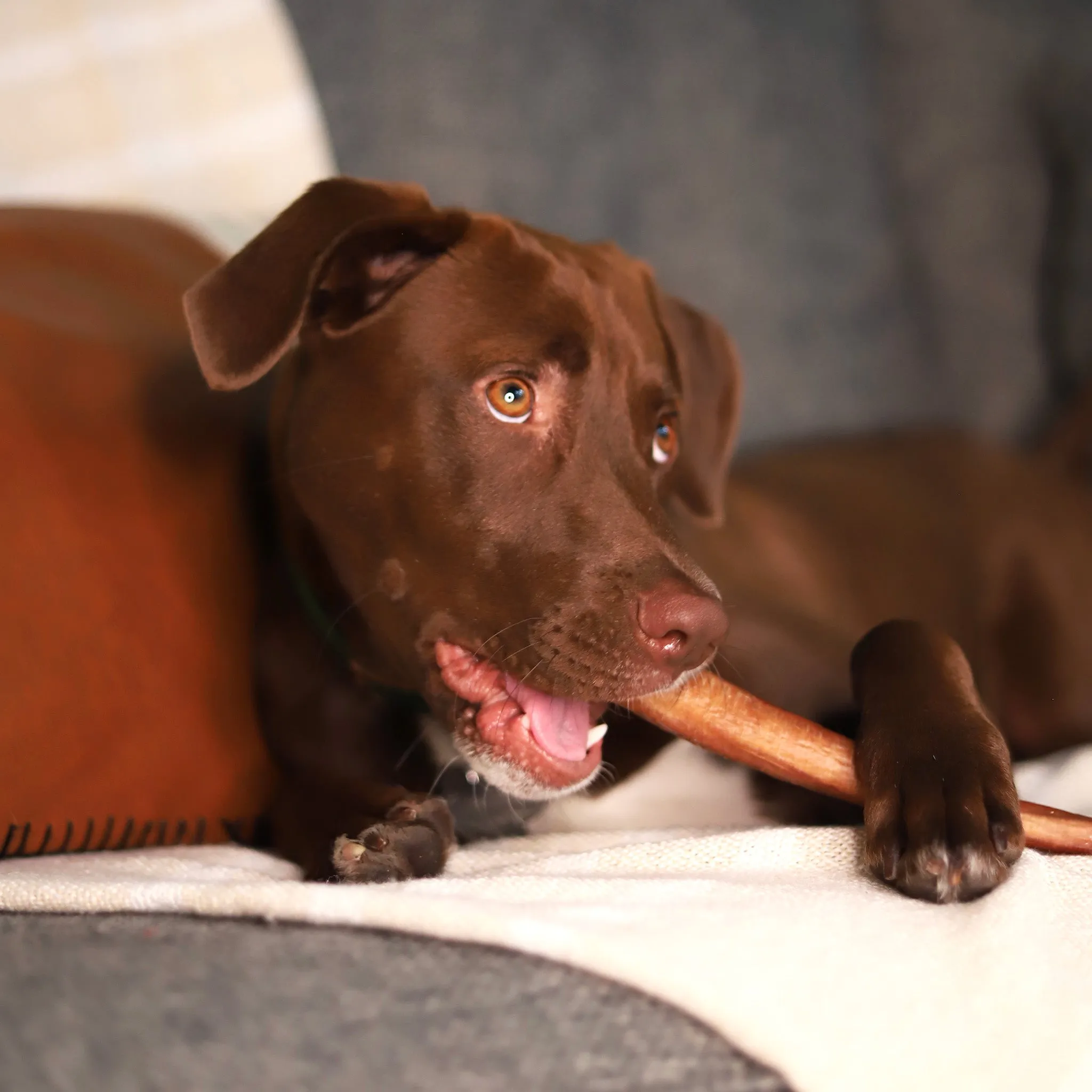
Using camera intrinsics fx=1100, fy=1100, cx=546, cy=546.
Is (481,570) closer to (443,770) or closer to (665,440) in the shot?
(443,770)

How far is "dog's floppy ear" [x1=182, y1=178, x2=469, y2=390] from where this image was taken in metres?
1.44

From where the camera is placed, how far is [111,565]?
1511 mm

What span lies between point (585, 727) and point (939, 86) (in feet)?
7.48

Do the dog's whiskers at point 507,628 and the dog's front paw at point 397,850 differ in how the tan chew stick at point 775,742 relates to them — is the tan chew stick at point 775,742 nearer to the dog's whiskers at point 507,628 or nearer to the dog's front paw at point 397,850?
the dog's whiskers at point 507,628

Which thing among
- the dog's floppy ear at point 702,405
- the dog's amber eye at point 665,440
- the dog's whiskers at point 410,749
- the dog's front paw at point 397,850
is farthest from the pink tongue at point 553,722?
the dog's floppy ear at point 702,405

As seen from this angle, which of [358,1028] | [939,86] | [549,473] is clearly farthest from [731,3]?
[358,1028]

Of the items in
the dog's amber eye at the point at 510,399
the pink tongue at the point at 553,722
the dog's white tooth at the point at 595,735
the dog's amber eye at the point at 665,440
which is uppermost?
the dog's amber eye at the point at 510,399

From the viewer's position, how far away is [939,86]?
9.64 feet

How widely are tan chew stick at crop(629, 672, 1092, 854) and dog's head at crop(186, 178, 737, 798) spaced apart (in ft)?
0.35

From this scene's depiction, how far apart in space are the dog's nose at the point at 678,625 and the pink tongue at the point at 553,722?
0.19m

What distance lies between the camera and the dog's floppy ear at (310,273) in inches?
56.9

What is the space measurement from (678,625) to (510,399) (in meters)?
0.41

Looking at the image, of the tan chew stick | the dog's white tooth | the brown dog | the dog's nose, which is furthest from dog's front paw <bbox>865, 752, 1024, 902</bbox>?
the dog's white tooth

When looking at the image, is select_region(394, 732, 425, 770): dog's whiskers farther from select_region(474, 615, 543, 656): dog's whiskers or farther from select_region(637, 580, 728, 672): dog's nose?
select_region(637, 580, 728, 672): dog's nose
